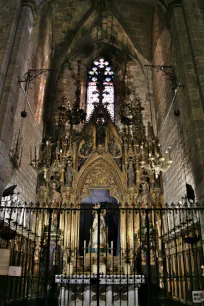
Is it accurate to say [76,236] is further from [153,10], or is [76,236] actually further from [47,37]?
[153,10]

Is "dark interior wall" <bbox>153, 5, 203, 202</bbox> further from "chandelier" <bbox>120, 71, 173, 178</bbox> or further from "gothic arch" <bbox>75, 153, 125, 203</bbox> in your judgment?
"gothic arch" <bbox>75, 153, 125, 203</bbox>

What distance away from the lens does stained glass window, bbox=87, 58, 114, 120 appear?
19.0 meters

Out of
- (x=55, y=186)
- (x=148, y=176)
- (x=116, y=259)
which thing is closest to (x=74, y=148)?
(x=55, y=186)

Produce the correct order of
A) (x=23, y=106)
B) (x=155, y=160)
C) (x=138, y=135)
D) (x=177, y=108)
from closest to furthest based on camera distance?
1. (x=155, y=160)
2. (x=177, y=108)
3. (x=23, y=106)
4. (x=138, y=135)

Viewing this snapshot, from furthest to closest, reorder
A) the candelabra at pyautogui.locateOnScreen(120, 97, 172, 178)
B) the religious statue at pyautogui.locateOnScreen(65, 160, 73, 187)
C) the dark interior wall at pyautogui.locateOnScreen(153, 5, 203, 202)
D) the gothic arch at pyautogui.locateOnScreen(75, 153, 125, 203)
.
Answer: the gothic arch at pyautogui.locateOnScreen(75, 153, 125, 203), the religious statue at pyautogui.locateOnScreen(65, 160, 73, 187), the candelabra at pyautogui.locateOnScreen(120, 97, 172, 178), the dark interior wall at pyautogui.locateOnScreen(153, 5, 203, 202)

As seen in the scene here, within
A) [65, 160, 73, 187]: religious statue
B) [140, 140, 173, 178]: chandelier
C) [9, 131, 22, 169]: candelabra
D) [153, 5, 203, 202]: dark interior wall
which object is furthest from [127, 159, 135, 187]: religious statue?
[9, 131, 22, 169]: candelabra

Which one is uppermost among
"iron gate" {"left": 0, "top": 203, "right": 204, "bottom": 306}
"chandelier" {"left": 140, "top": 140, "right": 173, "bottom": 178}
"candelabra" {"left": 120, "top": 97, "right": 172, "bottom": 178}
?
"candelabra" {"left": 120, "top": 97, "right": 172, "bottom": 178}

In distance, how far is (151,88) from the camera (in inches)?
731

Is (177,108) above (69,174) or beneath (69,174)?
above

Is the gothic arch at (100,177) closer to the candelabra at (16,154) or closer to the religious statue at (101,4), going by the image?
the candelabra at (16,154)

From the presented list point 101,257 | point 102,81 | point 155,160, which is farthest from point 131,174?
point 102,81

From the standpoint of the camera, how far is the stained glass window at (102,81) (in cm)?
1905

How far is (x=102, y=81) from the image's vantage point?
741 inches

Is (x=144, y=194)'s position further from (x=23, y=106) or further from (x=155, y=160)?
(x=23, y=106)
